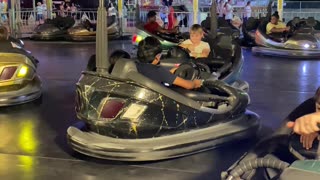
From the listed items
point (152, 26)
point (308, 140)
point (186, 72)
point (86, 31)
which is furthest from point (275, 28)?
point (308, 140)

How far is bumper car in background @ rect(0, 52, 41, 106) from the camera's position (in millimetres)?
3963

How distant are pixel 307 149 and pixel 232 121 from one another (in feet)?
4.80

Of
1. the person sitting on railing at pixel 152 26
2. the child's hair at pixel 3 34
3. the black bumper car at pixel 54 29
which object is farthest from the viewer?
the black bumper car at pixel 54 29

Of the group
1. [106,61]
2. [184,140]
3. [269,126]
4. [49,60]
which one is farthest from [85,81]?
[49,60]

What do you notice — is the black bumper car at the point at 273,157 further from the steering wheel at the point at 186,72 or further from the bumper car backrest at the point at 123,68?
the steering wheel at the point at 186,72

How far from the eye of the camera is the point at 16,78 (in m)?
4.03

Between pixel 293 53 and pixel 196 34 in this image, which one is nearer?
pixel 196 34

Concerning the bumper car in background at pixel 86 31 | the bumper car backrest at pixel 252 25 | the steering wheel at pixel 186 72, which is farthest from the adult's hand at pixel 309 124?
the bumper car in background at pixel 86 31

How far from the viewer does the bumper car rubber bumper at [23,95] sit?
400 centimetres

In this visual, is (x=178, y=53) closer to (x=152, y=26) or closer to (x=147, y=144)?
(x=147, y=144)

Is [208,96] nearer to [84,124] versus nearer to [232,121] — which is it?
[232,121]

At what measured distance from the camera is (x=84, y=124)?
2.92 m

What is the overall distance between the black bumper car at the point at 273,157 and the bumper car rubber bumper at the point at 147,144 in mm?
890

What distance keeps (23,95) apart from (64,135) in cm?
105
